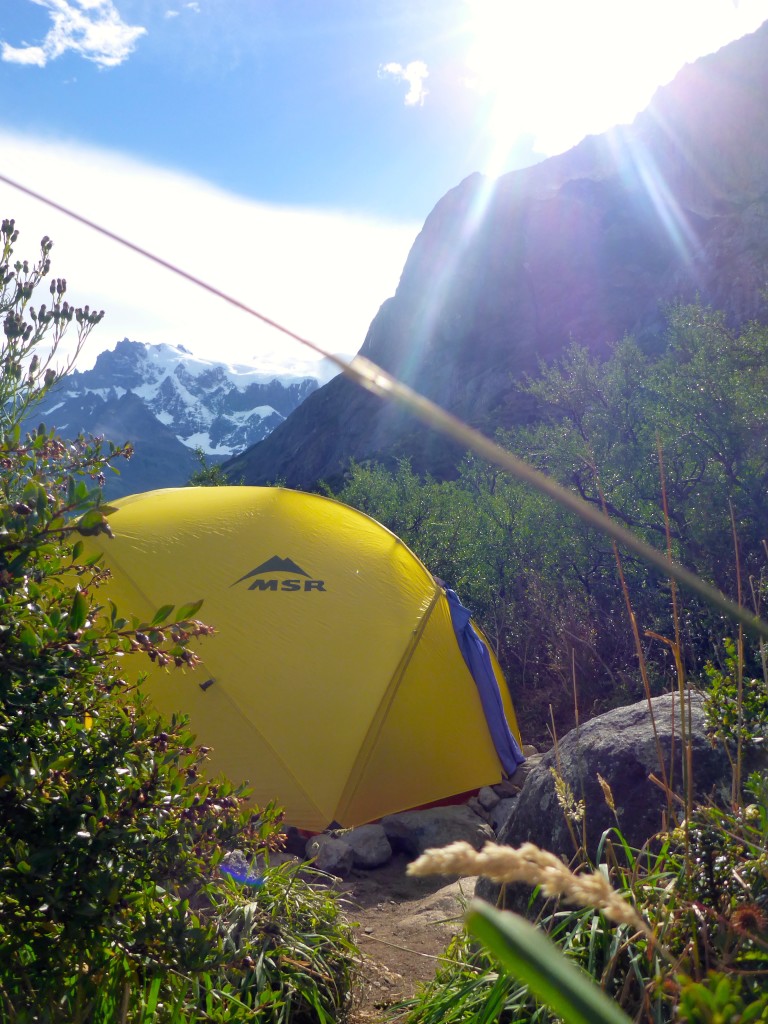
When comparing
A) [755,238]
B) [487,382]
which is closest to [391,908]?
[755,238]

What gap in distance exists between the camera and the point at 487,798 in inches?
270

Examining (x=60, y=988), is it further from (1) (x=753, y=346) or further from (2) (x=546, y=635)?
(1) (x=753, y=346)

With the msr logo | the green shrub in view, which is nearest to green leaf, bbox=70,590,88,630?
the green shrub

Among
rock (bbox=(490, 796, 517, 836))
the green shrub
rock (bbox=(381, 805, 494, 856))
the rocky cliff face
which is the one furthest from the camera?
the rocky cliff face

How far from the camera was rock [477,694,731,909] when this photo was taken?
3.43 m

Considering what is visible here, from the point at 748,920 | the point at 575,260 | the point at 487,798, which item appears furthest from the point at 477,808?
the point at 575,260

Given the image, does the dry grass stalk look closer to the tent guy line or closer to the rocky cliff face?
the tent guy line

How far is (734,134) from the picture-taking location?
2229 inches

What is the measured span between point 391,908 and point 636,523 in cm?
625

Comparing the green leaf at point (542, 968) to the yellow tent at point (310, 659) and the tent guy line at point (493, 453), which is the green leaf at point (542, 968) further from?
the yellow tent at point (310, 659)

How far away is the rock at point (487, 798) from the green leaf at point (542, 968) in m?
6.61

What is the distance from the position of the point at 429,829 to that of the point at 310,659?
5.44 feet

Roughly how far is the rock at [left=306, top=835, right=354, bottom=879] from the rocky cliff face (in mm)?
38695

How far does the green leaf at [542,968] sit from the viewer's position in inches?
22.2
